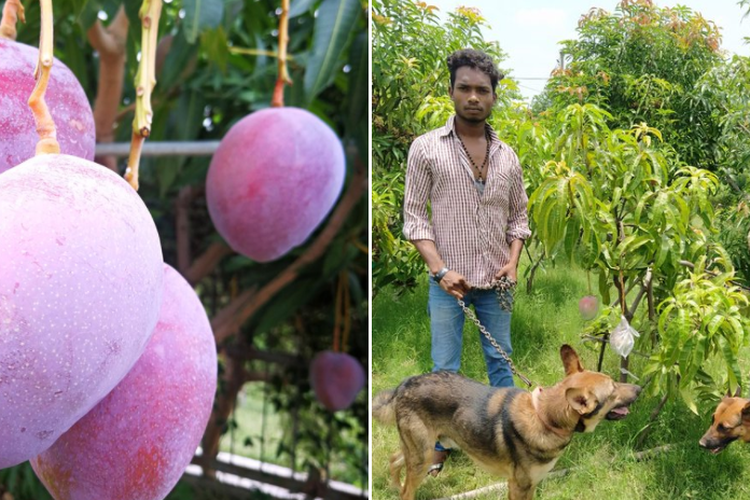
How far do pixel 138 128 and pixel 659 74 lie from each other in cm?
152

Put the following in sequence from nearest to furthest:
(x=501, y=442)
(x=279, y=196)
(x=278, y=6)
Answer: (x=279, y=196), (x=278, y=6), (x=501, y=442)

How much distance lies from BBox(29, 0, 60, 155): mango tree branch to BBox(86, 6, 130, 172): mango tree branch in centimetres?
43

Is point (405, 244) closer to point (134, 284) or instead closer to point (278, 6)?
point (278, 6)

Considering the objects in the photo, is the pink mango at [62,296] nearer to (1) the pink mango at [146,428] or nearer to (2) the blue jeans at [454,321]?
(1) the pink mango at [146,428]

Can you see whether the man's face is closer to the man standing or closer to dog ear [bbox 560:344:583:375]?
the man standing

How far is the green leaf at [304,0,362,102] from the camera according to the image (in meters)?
0.72

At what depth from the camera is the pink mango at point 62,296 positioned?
0.33 metres

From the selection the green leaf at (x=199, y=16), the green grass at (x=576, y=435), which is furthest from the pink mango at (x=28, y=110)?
the green grass at (x=576, y=435)

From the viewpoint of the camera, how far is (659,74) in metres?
1.71

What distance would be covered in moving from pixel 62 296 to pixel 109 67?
56cm

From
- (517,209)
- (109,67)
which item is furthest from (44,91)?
(517,209)

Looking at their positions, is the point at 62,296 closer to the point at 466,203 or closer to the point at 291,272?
the point at 291,272

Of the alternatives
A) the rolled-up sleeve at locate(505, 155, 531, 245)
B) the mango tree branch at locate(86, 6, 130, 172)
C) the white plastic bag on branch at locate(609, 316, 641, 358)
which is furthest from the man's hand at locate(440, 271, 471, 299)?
the mango tree branch at locate(86, 6, 130, 172)

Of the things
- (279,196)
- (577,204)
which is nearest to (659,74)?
(577,204)
